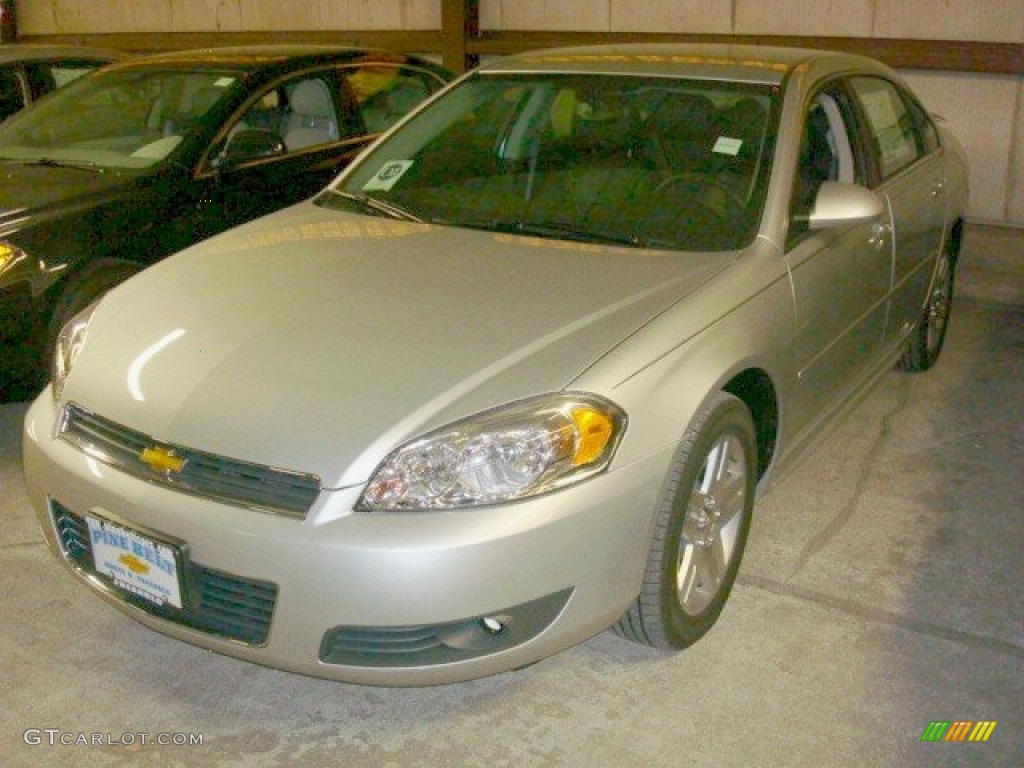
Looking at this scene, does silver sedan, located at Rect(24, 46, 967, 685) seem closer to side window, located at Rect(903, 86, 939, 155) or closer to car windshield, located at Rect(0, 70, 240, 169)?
side window, located at Rect(903, 86, 939, 155)

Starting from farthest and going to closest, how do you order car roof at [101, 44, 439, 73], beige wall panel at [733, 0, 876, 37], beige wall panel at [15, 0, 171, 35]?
beige wall panel at [15, 0, 171, 35]
beige wall panel at [733, 0, 876, 37]
car roof at [101, 44, 439, 73]

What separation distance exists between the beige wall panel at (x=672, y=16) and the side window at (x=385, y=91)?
2023 millimetres

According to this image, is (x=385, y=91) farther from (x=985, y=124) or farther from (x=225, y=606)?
(x=225, y=606)

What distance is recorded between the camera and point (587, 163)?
3.49m

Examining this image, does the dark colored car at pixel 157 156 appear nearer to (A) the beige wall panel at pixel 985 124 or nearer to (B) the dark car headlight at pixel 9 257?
(B) the dark car headlight at pixel 9 257

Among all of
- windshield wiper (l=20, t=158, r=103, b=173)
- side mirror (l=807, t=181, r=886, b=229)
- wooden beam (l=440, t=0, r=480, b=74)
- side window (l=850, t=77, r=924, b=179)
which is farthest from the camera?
wooden beam (l=440, t=0, r=480, b=74)

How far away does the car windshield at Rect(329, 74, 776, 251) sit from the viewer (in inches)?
128

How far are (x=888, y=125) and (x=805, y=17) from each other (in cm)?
295

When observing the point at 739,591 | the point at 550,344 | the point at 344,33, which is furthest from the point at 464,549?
the point at 344,33

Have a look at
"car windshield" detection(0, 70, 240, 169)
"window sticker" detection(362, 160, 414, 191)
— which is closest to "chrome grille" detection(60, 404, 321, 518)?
"window sticker" detection(362, 160, 414, 191)

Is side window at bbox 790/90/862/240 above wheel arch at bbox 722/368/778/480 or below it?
above

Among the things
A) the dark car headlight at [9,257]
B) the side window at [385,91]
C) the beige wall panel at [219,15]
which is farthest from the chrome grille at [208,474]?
the beige wall panel at [219,15]

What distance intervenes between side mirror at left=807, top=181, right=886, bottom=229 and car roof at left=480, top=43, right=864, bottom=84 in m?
0.47

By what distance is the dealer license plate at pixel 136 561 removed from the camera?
247cm
